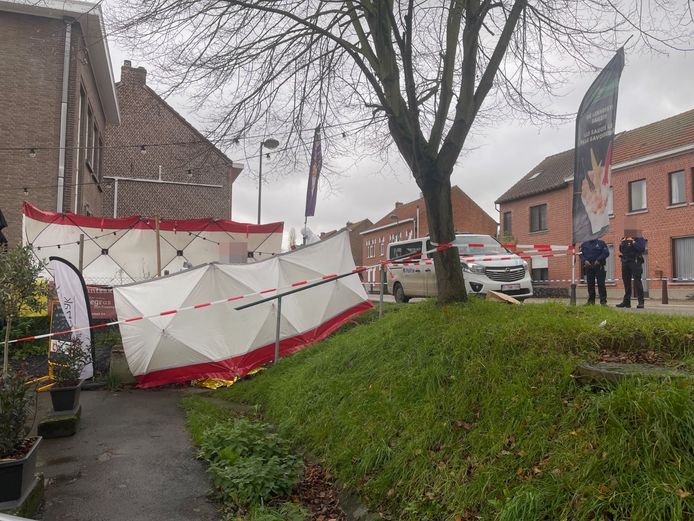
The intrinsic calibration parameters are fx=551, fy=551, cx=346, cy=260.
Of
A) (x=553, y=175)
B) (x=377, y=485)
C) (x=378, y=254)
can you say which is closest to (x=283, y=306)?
(x=377, y=485)

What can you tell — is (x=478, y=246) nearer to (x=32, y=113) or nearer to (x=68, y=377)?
(x=68, y=377)

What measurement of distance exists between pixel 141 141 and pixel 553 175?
22284 mm

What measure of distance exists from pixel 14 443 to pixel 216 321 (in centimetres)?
498

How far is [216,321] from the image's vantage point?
891 cm

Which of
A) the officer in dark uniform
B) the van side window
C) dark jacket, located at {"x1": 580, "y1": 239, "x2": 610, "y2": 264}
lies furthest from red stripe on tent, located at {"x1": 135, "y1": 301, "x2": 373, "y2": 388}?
the van side window

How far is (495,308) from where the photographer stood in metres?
5.89

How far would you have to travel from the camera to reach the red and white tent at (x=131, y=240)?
14180 mm

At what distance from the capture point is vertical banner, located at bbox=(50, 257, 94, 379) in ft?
26.7

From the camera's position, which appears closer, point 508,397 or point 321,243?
point 508,397

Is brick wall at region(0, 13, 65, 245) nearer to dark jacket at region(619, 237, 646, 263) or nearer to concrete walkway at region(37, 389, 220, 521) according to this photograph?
concrete walkway at region(37, 389, 220, 521)

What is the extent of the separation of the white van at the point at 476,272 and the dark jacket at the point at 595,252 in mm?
2868

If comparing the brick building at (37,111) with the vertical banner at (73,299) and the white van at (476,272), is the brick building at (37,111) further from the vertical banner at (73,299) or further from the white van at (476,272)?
the white van at (476,272)

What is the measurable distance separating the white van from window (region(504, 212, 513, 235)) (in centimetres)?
1862

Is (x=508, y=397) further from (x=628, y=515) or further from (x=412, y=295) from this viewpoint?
(x=412, y=295)
